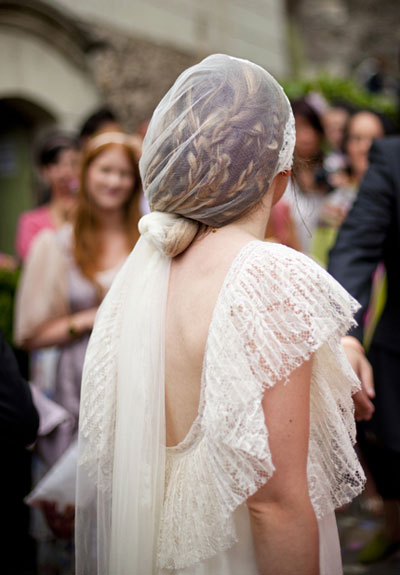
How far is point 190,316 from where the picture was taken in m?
1.50

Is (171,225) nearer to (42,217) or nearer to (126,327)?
(126,327)

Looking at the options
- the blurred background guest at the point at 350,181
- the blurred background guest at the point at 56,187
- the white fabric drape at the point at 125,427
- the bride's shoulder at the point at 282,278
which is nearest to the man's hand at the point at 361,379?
the bride's shoulder at the point at 282,278

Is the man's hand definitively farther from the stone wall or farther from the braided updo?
the stone wall

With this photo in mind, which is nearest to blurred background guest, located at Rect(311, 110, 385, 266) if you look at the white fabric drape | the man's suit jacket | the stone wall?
the man's suit jacket

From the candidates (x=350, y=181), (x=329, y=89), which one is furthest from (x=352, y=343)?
(x=329, y=89)

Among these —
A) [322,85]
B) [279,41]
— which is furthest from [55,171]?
[279,41]

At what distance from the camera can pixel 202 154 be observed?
144cm

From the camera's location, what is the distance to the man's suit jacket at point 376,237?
2.39m

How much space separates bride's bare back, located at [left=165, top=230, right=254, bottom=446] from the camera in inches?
58.0

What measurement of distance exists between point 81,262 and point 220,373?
2.23 m

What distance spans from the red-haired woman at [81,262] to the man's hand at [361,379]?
1.69 meters

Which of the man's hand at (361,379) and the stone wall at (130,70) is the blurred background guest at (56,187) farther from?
the man's hand at (361,379)

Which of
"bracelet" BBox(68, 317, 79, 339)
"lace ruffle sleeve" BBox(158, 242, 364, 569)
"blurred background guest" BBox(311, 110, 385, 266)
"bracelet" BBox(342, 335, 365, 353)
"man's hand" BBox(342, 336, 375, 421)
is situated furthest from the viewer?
"blurred background guest" BBox(311, 110, 385, 266)

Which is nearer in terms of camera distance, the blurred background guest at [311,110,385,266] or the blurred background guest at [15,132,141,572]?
the blurred background guest at [15,132,141,572]
